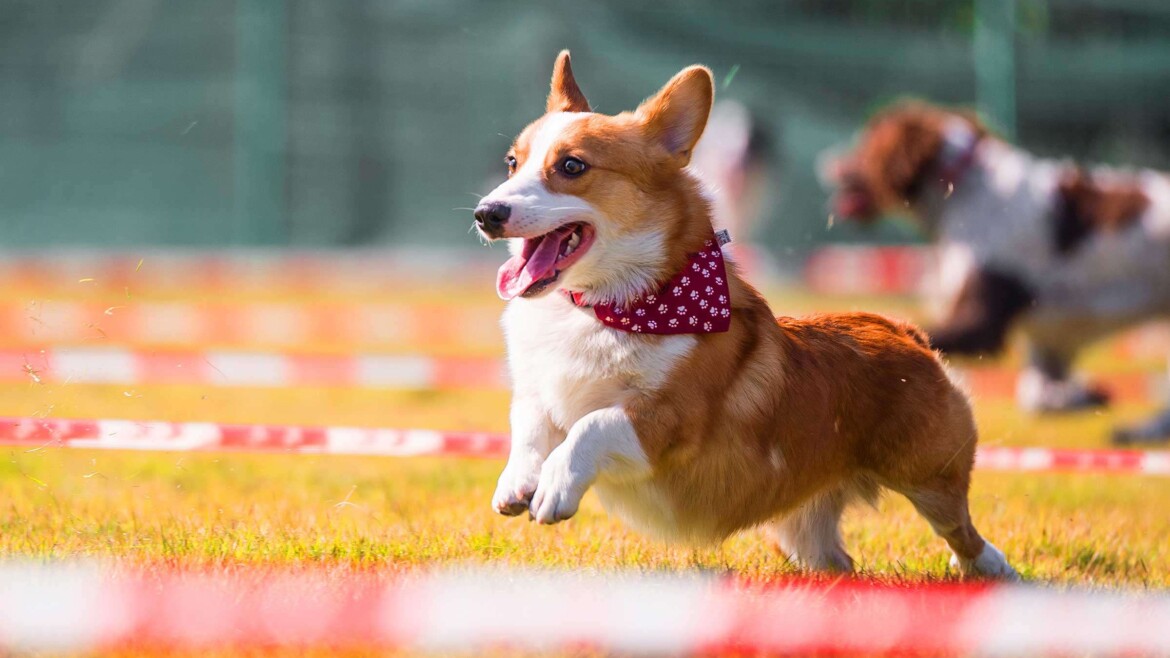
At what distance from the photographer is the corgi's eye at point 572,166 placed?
10.9 ft

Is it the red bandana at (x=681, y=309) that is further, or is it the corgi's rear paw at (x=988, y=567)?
the corgi's rear paw at (x=988, y=567)

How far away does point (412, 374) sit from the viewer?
320 inches

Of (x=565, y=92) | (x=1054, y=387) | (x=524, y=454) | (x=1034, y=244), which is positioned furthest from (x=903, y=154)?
(x=524, y=454)

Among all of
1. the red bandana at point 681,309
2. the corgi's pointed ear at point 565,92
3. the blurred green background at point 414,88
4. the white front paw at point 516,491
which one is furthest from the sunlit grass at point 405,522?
the blurred green background at point 414,88

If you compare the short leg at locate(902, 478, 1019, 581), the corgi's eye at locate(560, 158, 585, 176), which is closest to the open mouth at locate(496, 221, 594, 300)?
the corgi's eye at locate(560, 158, 585, 176)

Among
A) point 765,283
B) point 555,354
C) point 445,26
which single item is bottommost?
point 765,283

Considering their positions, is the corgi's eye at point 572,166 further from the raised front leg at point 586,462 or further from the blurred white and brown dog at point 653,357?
the raised front leg at point 586,462

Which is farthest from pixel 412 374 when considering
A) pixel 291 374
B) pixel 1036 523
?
pixel 1036 523

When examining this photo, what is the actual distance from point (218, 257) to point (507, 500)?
13182 mm

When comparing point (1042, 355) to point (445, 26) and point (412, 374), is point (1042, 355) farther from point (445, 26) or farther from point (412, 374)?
point (445, 26)

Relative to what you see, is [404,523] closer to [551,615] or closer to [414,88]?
[551,615]

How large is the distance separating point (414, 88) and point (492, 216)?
49.0ft

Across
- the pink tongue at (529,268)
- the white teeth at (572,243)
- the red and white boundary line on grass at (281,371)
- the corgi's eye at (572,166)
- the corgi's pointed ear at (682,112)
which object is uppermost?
the corgi's pointed ear at (682,112)

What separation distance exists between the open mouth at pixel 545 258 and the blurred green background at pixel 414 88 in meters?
13.6
